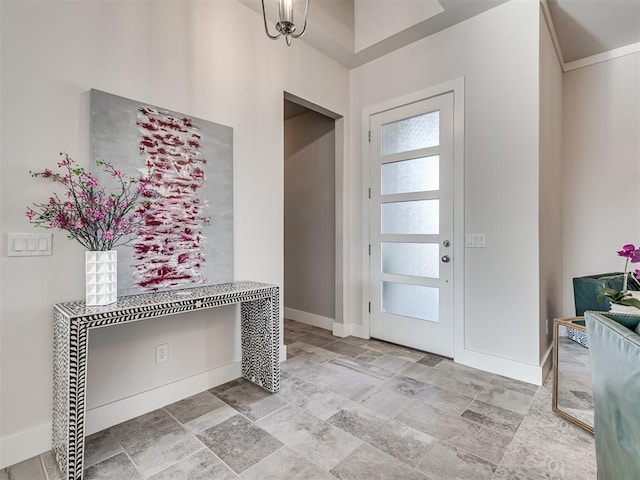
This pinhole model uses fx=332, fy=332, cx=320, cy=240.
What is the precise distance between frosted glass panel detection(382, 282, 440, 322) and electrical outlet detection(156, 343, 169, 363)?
6.95 ft

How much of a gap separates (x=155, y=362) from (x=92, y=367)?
357mm

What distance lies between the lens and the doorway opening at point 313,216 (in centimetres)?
383

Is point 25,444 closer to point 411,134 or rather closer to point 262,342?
point 262,342

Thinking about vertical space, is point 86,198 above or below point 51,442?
above

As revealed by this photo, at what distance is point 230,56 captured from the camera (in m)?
2.59

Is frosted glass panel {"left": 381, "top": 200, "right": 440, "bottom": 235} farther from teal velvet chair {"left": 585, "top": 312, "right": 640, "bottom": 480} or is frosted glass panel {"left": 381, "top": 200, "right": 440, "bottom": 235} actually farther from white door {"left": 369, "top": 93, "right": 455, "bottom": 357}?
teal velvet chair {"left": 585, "top": 312, "right": 640, "bottom": 480}

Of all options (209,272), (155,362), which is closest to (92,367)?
(155,362)

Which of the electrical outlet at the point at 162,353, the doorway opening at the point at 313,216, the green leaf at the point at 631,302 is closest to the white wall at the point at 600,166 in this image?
the green leaf at the point at 631,302

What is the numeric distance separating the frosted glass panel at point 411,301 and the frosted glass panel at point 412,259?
5.6 inches

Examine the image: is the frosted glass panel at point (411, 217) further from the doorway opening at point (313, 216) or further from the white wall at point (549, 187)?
the white wall at point (549, 187)

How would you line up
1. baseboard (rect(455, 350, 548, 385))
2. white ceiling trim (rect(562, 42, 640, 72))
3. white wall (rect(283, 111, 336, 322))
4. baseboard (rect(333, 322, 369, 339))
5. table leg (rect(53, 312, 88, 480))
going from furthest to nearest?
white wall (rect(283, 111, 336, 322)) → baseboard (rect(333, 322, 369, 339)) → white ceiling trim (rect(562, 42, 640, 72)) → baseboard (rect(455, 350, 548, 385)) → table leg (rect(53, 312, 88, 480))

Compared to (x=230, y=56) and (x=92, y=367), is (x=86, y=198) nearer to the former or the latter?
(x=92, y=367)

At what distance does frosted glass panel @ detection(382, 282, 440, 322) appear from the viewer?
3100mm

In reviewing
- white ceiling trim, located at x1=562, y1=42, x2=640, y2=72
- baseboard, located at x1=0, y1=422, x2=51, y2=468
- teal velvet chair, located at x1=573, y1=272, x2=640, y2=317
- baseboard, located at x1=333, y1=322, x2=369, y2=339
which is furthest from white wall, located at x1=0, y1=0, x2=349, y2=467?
white ceiling trim, located at x1=562, y1=42, x2=640, y2=72
